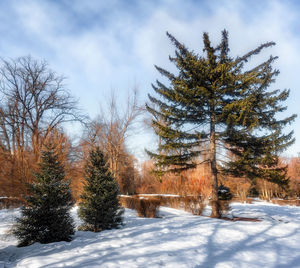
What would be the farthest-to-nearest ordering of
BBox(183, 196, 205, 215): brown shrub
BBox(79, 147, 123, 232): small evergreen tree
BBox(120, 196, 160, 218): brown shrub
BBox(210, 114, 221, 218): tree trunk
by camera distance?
BBox(183, 196, 205, 215): brown shrub, BBox(120, 196, 160, 218): brown shrub, BBox(210, 114, 221, 218): tree trunk, BBox(79, 147, 123, 232): small evergreen tree

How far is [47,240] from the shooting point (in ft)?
19.5

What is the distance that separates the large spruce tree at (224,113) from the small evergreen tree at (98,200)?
3.38 metres

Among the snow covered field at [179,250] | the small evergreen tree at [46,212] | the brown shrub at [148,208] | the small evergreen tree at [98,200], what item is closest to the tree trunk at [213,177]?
the brown shrub at [148,208]

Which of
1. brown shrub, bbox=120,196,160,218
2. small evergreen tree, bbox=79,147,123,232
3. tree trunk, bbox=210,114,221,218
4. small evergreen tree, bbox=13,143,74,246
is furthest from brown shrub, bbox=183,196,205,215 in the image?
small evergreen tree, bbox=13,143,74,246

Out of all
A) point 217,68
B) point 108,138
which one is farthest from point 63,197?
point 108,138

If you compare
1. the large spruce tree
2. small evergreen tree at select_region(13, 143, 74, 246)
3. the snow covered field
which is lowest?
the snow covered field

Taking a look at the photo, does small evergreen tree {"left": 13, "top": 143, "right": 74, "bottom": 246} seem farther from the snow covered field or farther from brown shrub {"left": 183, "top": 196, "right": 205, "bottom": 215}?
brown shrub {"left": 183, "top": 196, "right": 205, "bottom": 215}

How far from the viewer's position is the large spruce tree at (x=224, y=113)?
953 cm

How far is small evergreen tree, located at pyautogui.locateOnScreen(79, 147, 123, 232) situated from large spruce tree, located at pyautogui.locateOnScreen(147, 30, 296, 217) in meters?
3.38

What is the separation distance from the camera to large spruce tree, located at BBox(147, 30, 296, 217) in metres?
9.53

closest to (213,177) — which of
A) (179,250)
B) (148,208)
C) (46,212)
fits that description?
(148,208)

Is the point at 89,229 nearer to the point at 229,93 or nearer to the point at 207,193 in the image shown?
the point at 207,193

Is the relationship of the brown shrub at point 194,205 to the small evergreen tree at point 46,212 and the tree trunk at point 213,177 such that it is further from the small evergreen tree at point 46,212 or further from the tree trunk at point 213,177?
the small evergreen tree at point 46,212

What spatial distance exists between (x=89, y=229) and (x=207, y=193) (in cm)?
777
